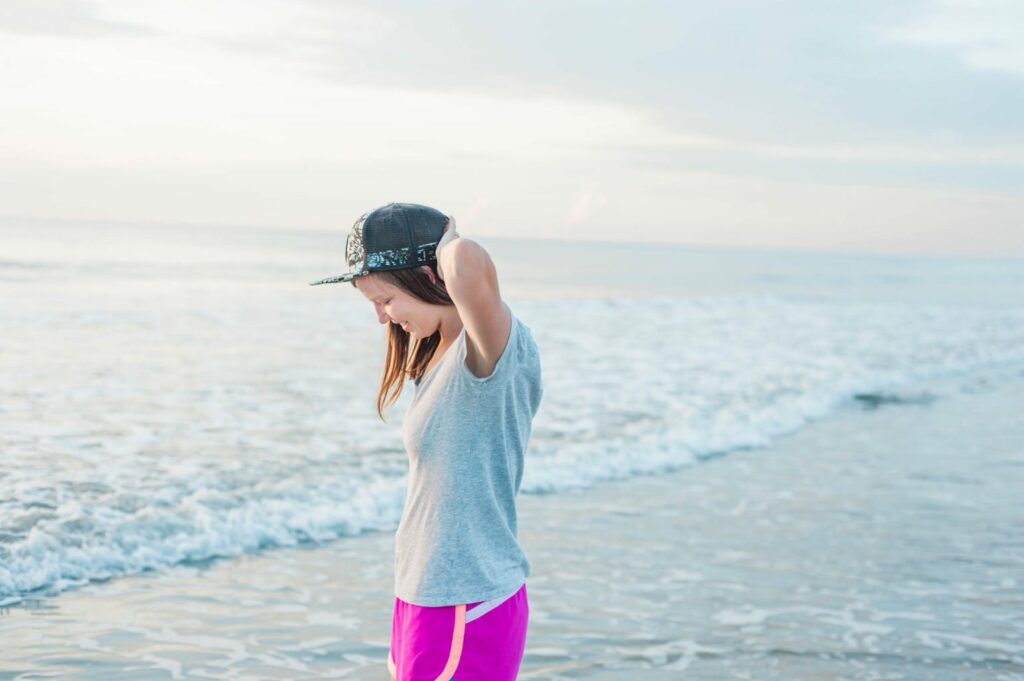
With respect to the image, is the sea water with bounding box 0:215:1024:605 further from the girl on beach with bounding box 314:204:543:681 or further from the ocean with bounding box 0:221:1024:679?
the girl on beach with bounding box 314:204:543:681

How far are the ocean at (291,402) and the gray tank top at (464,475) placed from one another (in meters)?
4.17

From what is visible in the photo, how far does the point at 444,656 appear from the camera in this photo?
2.27 metres

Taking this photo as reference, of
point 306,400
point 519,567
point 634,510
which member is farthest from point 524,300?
point 519,567

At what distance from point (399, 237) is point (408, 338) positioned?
0.33 metres

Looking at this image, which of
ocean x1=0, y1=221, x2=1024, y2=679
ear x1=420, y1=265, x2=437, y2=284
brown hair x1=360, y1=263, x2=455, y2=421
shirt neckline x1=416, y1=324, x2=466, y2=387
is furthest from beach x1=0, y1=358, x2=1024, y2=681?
ear x1=420, y1=265, x2=437, y2=284

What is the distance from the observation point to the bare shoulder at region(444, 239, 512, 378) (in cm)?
198

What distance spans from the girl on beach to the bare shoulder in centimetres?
2

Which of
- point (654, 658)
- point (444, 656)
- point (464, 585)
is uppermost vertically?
point (464, 585)

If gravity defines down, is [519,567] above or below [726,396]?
above

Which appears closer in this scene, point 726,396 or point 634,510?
point 634,510

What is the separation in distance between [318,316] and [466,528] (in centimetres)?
2095

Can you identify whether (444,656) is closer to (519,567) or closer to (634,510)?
(519,567)

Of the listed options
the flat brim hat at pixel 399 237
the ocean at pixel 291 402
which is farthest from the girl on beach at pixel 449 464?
the ocean at pixel 291 402

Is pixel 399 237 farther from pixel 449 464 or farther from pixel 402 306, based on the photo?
pixel 449 464
